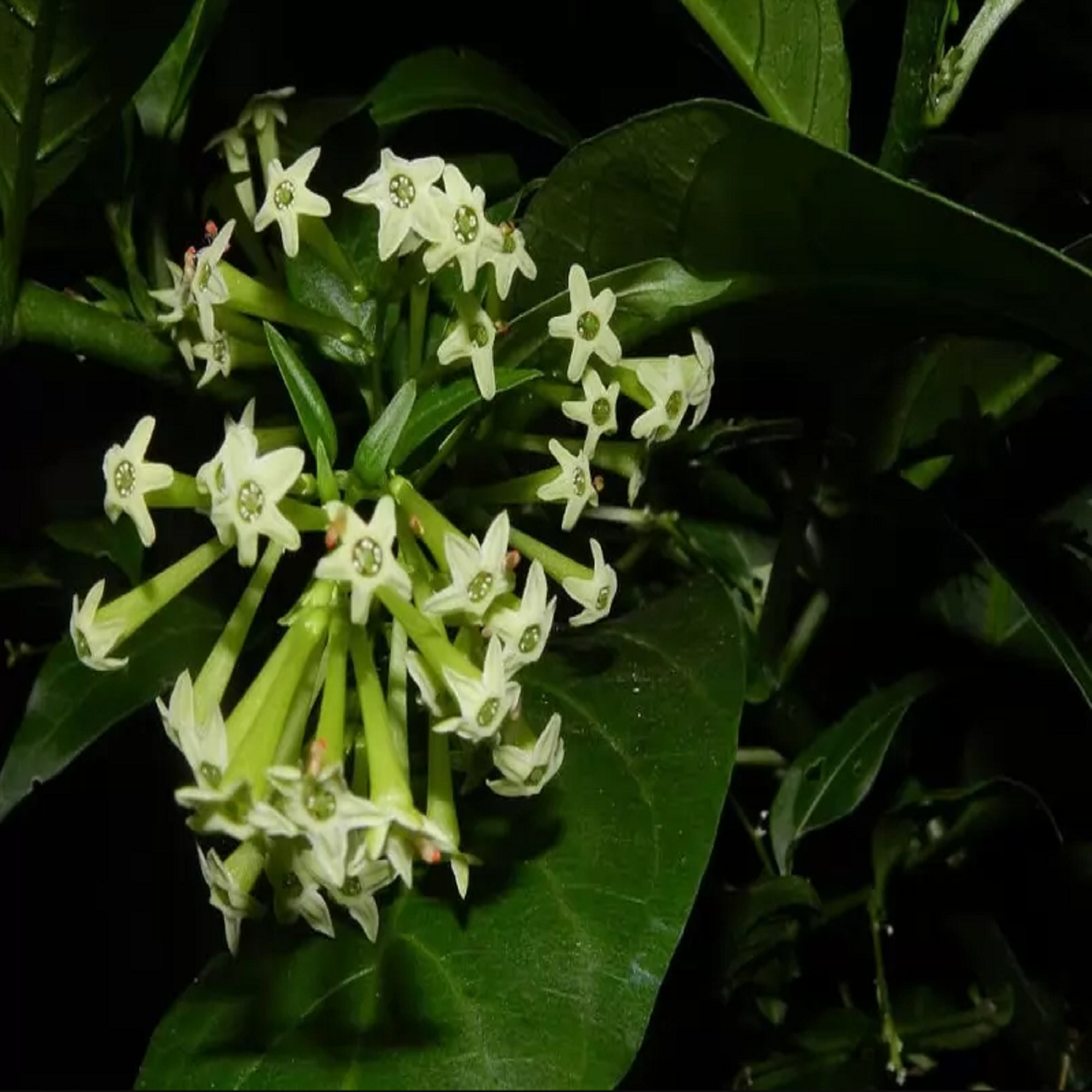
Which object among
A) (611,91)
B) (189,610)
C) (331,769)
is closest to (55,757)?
(189,610)

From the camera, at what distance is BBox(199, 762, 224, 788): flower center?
48 centimetres

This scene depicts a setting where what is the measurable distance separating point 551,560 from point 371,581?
0.11 meters

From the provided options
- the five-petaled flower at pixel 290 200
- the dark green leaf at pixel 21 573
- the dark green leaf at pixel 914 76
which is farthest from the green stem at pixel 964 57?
the dark green leaf at pixel 21 573

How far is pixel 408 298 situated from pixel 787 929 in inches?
13.9

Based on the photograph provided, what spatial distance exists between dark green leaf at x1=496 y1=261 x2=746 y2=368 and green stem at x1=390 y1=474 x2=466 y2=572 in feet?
0.26

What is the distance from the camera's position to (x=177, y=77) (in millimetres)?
716

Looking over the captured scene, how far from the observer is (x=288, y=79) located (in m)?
0.82

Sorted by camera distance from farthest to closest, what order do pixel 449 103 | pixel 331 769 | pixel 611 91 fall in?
pixel 611 91
pixel 449 103
pixel 331 769

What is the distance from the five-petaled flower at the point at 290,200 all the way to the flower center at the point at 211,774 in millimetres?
190

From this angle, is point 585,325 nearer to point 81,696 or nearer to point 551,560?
point 551,560

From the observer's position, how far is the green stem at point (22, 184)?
0.57m

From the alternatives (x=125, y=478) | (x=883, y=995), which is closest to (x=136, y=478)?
(x=125, y=478)

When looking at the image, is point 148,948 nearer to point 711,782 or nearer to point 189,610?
point 189,610

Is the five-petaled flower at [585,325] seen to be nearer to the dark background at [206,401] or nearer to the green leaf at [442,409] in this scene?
the green leaf at [442,409]
